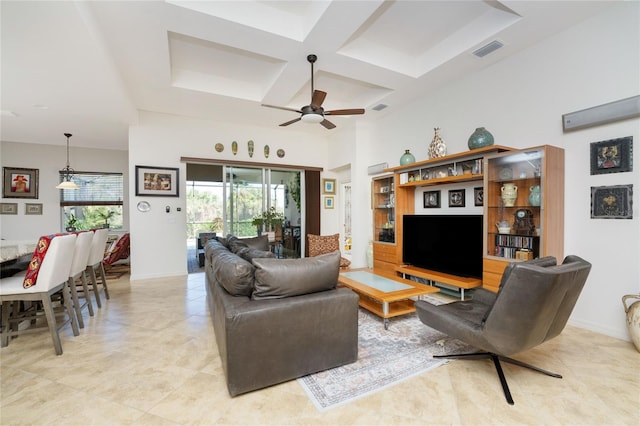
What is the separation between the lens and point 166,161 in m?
5.43

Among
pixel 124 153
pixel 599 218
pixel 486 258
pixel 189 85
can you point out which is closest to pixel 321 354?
pixel 486 258

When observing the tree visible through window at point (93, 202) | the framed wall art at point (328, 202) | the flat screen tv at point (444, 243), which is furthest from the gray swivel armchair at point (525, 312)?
the tree visible through window at point (93, 202)

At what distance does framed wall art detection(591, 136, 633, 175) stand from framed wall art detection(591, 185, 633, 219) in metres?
0.17

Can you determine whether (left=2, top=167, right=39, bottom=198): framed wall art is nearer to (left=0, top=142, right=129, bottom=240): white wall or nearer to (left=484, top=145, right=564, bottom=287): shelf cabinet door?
(left=0, top=142, right=129, bottom=240): white wall

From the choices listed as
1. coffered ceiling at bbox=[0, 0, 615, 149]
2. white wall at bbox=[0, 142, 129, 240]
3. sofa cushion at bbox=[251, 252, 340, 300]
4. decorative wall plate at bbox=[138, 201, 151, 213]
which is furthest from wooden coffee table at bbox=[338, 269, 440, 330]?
white wall at bbox=[0, 142, 129, 240]

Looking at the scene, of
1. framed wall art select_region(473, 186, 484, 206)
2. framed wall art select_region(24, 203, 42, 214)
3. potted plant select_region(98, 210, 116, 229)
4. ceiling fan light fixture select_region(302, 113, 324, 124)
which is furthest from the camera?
potted plant select_region(98, 210, 116, 229)

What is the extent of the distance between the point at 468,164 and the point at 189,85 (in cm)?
428

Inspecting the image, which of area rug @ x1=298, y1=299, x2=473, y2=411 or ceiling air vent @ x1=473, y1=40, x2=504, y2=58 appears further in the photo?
ceiling air vent @ x1=473, y1=40, x2=504, y2=58

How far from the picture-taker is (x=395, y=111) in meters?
5.20

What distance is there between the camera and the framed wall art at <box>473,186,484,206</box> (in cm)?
382

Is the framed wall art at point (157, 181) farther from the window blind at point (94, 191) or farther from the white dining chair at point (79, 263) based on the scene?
the window blind at point (94, 191)

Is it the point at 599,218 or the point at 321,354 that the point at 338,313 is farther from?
the point at 599,218

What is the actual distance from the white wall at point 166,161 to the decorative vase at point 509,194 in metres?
4.81

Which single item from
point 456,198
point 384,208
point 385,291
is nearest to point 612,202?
point 456,198
